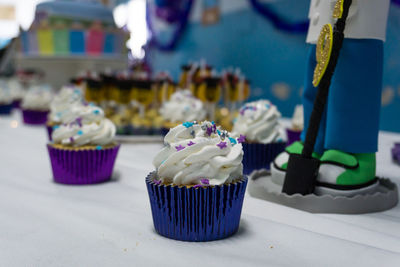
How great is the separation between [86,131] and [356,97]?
1.12 meters

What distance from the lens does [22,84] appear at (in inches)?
220

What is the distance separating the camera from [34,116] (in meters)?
3.78

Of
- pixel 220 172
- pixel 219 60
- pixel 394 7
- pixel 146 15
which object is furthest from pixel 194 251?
pixel 146 15

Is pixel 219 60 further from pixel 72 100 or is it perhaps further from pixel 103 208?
pixel 103 208

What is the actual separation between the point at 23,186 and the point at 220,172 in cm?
103

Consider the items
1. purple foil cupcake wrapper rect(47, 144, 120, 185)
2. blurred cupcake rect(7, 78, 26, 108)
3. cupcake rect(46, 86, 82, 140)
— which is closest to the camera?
purple foil cupcake wrapper rect(47, 144, 120, 185)

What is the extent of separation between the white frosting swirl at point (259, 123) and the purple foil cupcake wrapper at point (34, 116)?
232 centimetres

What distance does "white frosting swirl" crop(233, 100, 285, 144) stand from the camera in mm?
2053

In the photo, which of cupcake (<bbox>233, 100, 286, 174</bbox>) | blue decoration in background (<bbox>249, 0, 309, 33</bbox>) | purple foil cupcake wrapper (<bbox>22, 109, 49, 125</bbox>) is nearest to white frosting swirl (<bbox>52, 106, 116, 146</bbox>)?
cupcake (<bbox>233, 100, 286, 174</bbox>)

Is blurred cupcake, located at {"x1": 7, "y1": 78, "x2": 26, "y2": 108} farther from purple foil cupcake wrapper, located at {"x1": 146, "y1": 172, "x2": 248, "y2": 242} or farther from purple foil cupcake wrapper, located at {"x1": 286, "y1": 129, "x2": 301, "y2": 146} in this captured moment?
purple foil cupcake wrapper, located at {"x1": 146, "y1": 172, "x2": 248, "y2": 242}

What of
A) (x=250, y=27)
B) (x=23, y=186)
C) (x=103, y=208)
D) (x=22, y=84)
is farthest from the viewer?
(x=22, y=84)

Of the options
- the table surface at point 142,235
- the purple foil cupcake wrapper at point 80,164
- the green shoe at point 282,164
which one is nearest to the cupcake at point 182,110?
the purple foil cupcake wrapper at point 80,164

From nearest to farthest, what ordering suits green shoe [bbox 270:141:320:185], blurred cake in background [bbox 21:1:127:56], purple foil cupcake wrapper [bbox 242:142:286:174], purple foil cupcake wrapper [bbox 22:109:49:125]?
1. green shoe [bbox 270:141:320:185]
2. purple foil cupcake wrapper [bbox 242:142:286:174]
3. purple foil cupcake wrapper [bbox 22:109:49:125]
4. blurred cake in background [bbox 21:1:127:56]

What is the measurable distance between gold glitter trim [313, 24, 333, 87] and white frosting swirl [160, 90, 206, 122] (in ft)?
4.33
